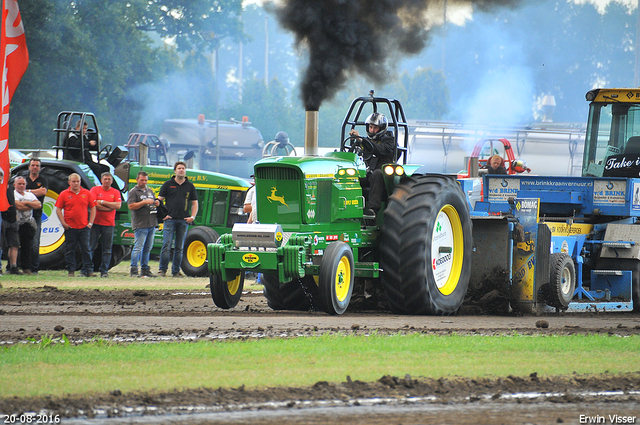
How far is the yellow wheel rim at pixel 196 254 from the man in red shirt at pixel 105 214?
1.51 m

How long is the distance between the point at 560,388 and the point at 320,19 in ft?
22.3

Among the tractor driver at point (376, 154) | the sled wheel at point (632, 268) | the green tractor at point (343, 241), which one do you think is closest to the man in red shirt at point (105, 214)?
the green tractor at point (343, 241)

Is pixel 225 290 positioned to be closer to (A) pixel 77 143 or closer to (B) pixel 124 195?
(B) pixel 124 195

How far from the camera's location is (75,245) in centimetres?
1670

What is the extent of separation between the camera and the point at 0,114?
14.3 metres

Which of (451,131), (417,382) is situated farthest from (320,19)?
(451,131)

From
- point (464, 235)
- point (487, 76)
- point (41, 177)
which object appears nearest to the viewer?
point (464, 235)

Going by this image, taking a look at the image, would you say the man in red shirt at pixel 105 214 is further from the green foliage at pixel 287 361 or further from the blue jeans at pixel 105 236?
the green foliage at pixel 287 361

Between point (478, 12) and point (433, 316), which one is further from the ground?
point (478, 12)

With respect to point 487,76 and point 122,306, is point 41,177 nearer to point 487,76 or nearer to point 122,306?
point 122,306

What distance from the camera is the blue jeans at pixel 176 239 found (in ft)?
56.5

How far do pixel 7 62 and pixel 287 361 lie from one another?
30.9 feet

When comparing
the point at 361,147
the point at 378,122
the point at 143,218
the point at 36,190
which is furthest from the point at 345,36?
Result: the point at 36,190

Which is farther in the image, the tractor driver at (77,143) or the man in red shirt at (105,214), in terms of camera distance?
the tractor driver at (77,143)
